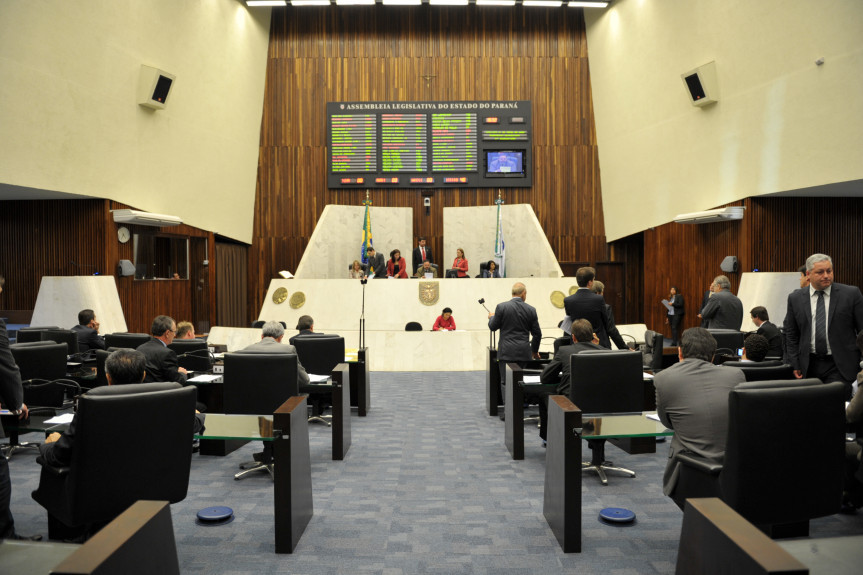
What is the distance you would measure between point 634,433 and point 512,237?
12133 millimetres

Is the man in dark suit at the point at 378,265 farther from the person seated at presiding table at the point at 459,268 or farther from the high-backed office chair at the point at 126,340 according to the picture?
the high-backed office chair at the point at 126,340

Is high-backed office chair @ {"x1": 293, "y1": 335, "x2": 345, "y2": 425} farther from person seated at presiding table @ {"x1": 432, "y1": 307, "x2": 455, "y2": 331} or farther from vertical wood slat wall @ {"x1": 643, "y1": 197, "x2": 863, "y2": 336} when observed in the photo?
vertical wood slat wall @ {"x1": 643, "y1": 197, "x2": 863, "y2": 336}

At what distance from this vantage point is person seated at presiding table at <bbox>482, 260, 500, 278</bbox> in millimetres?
13616

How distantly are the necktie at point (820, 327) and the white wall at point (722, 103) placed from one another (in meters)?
5.70

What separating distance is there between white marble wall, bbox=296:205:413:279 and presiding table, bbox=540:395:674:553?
11.1 m

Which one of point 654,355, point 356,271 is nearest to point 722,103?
point 654,355

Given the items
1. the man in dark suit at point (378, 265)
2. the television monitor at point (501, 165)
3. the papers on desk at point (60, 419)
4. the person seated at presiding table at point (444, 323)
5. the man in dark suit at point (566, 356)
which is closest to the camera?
the papers on desk at point (60, 419)

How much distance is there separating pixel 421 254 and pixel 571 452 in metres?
11.8

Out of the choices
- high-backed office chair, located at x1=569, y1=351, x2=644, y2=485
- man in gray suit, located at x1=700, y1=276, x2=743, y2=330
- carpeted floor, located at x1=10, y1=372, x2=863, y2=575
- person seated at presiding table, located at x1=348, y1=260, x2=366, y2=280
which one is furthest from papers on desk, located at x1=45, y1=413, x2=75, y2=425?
person seated at presiding table, located at x1=348, y1=260, x2=366, y2=280

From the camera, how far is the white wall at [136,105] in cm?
921

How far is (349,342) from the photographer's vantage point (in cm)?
1160

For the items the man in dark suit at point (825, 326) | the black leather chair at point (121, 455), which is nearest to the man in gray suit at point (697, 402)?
the man in dark suit at point (825, 326)

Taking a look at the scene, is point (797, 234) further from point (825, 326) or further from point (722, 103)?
point (825, 326)

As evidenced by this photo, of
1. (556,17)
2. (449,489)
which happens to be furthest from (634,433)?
(556,17)
